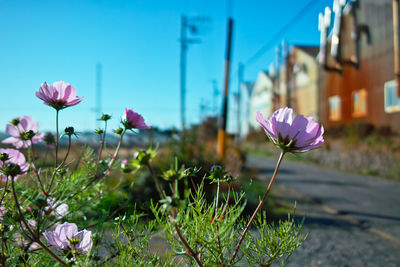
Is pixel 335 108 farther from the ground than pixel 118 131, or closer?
farther from the ground

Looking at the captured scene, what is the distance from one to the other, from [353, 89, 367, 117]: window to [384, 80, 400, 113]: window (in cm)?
108

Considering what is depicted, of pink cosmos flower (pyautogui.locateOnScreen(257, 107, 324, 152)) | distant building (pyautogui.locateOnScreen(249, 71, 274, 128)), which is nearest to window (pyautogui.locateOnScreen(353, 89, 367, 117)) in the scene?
distant building (pyautogui.locateOnScreen(249, 71, 274, 128))

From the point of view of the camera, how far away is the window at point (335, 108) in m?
14.9

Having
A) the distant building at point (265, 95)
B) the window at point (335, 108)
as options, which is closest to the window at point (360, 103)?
the window at point (335, 108)

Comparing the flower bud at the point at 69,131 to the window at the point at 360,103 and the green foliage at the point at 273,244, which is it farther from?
the window at the point at 360,103

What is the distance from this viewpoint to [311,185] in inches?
306

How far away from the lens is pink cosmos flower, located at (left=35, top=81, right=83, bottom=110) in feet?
2.18

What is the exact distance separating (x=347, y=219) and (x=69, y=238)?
4737mm

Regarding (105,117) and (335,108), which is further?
(335,108)

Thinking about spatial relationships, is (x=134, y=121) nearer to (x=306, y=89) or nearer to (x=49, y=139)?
(x=49, y=139)

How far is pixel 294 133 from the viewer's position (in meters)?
0.57

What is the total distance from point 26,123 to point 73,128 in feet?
0.97

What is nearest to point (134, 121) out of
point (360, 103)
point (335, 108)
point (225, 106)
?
point (225, 106)

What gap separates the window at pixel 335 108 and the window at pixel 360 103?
102 cm
